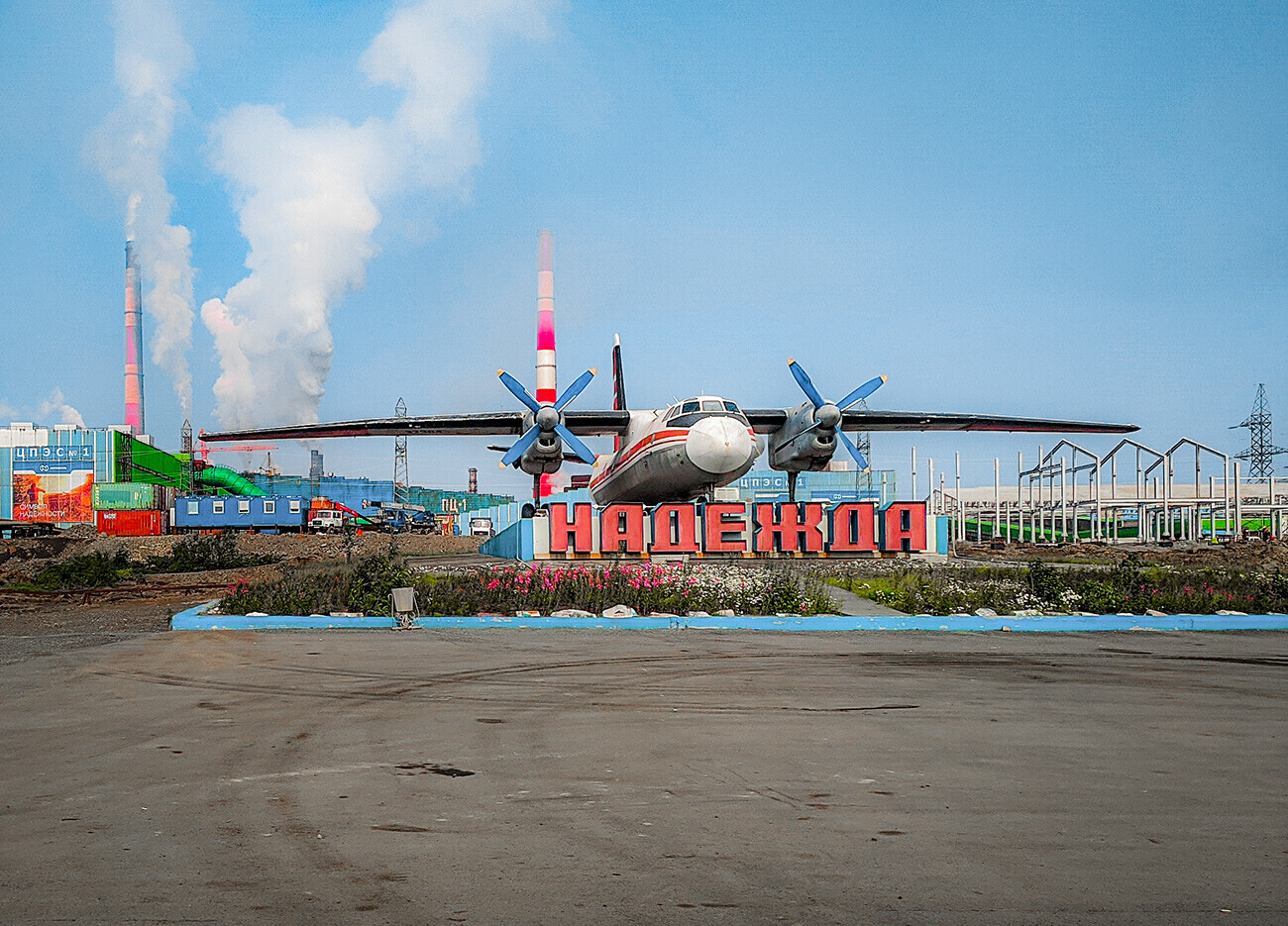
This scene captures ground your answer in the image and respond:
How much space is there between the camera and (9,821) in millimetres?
5418

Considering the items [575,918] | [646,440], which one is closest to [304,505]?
[646,440]

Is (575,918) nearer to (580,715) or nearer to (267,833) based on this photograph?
(267,833)

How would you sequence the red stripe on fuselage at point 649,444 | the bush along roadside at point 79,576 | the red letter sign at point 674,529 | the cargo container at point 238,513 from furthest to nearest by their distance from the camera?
the cargo container at point 238,513, the red letter sign at point 674,529, the red stripe on fuselage at point 649,444, the bush along roadside at point 79,576

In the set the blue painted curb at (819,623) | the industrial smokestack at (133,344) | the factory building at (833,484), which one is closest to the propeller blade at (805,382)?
the blue painted curb at (819,623)

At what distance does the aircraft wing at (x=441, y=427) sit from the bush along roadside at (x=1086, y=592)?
1445cm

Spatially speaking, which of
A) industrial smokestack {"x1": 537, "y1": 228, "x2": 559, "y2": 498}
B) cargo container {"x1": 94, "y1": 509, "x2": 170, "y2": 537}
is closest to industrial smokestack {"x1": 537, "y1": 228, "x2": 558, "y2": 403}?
industrial smokestack {"x1": 537, "y1": 228, "x2": 559, "y2": 498}

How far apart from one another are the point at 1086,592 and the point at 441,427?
24.2m

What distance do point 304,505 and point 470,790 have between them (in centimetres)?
6759

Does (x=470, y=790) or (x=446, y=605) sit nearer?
(x=470, y=790)

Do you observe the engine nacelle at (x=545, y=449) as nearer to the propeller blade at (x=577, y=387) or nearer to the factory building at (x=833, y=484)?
the propeller blade at (x=577, y=387)

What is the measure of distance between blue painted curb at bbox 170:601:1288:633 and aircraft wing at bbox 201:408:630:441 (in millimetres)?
17823

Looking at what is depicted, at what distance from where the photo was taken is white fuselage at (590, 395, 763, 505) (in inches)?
1097

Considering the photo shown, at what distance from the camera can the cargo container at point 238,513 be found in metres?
66.4

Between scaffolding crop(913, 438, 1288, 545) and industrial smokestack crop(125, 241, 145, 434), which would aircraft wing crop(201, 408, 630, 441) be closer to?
scaffolding crop(913, 438, 1288, 545)
